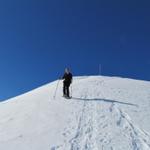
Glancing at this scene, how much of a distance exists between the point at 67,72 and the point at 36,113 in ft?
19.7

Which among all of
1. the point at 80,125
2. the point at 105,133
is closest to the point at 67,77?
the point at 80,125

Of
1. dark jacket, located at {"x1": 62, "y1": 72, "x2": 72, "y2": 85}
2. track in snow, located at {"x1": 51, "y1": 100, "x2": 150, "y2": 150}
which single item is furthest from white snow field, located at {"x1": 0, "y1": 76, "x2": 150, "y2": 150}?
dark jacket, located at {"x1": 62, "y1": 72, "x2": 72, "y2": 85}

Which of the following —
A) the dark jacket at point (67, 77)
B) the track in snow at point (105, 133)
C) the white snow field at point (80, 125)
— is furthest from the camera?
the dark jacket at point (67, 77)

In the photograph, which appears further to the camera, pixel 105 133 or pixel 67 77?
pixel 67 77

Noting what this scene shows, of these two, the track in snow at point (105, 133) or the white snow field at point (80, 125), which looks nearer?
the track in snow at point (105, 133)

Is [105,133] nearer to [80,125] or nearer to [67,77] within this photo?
[80,125]

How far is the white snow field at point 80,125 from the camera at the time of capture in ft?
31.7

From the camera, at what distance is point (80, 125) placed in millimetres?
11867

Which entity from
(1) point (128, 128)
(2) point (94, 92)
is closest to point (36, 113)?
(1) point (128, 128)

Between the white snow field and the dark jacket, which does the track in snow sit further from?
the dark jacket

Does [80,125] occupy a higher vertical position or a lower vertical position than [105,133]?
higher

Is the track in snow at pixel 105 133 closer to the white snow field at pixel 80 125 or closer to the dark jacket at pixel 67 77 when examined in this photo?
the white snow field at pixel 80 125

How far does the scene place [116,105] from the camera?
631 inches

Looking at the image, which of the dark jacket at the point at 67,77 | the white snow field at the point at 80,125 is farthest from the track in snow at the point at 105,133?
the dark jacket at the point at 67,77
